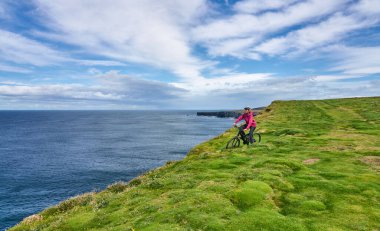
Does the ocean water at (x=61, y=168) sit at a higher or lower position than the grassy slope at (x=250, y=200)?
lower

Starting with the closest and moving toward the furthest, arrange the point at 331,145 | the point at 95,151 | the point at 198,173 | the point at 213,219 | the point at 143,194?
the point at 213,219
the point at 143,194
the point at 198,173
the point at 331,145
the point at 95,151

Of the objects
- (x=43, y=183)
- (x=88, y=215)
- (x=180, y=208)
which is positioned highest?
(x=180, y=208)

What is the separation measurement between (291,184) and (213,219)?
7.86 meters

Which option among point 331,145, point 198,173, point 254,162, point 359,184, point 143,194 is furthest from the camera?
point 331,145

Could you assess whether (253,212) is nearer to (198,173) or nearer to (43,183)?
(198,173)

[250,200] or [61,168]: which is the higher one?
[250,200]

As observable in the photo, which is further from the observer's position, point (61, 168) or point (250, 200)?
point (61, 168)

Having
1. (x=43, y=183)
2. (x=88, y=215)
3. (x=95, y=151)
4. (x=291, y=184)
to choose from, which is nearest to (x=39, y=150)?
(x=95, y=151)

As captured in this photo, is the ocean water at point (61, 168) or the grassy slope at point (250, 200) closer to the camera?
the grassy slope at point (250, 200)

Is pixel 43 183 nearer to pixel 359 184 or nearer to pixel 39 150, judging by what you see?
pixel 39 150

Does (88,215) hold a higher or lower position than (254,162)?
lower

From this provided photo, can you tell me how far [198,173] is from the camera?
23266 millimetres

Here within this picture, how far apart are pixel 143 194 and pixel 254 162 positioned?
35.3 ft

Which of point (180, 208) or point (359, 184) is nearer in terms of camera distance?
point (180, 208)
